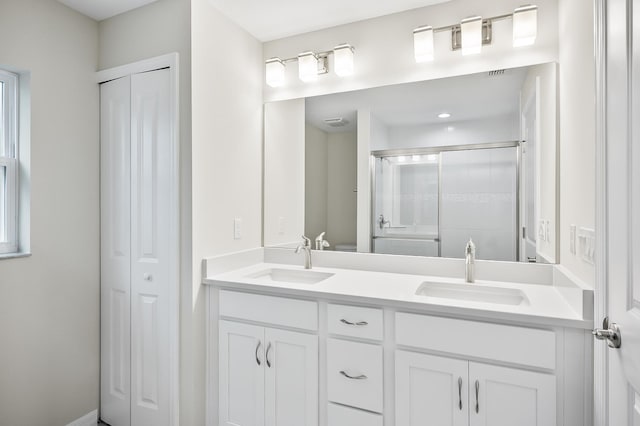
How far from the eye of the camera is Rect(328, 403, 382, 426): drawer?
1548 mm

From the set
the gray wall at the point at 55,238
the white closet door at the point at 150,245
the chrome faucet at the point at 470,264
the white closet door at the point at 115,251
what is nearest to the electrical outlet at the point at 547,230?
the chrome faucet at the point at 470,264

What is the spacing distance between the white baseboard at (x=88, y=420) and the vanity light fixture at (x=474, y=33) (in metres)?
2.84

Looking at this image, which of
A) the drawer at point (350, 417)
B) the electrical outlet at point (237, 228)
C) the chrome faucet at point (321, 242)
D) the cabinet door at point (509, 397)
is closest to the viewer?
the cabinet door at point (509, 397)

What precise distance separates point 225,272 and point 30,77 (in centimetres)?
145

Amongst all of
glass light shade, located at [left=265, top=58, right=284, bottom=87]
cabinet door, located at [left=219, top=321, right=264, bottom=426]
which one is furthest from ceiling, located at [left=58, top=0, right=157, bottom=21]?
cabinet door, located at [left=219, top=321, right=264, bottom=426]

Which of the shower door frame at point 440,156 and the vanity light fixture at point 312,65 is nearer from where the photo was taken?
the shower door frame at point 440,156

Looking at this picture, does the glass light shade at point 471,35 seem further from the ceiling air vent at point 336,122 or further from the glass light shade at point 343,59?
the ceiling air vent at point 336,122

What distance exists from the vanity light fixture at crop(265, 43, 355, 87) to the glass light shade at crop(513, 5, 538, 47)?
877 millimetres

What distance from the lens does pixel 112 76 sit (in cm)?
212

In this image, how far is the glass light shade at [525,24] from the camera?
1714 mm

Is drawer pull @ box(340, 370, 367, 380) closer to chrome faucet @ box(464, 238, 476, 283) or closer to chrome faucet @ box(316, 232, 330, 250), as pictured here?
chrome faucet @ box(464, 238, 476, 283)

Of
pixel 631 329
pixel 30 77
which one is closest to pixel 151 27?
pixel 30 77

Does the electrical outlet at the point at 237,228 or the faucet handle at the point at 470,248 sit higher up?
the electrical outlet at the point at 237,228

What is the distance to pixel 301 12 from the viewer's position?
2.10 meters
